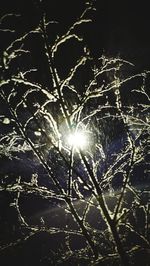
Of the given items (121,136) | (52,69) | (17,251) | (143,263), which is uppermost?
(121,136)

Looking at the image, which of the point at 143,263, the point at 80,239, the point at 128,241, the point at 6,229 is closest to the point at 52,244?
the point at 80,239

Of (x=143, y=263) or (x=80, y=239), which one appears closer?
(x=143, y=263)

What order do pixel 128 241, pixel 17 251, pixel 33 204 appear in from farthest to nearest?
pixel 33 204 < pixel 17 251 < pixel 128 241

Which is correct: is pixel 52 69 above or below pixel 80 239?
above

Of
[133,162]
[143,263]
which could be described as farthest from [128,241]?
[133,162]

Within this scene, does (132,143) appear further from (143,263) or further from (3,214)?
(3,214)

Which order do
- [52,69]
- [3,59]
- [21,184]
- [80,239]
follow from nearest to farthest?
[3,59], [52,69], [21,184], [80,239]

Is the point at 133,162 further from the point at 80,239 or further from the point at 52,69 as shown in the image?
the point at 80,239

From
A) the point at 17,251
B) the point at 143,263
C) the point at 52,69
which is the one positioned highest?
the point at 52,69

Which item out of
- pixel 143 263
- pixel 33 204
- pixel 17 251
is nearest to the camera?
pixel 143 263
